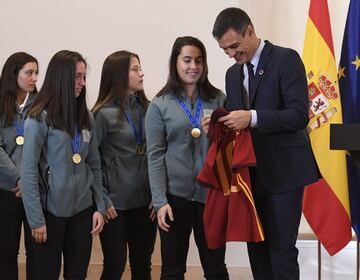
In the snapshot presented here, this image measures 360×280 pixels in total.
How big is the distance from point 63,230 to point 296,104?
1.20 meters

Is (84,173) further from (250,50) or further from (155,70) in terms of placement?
(155,70)

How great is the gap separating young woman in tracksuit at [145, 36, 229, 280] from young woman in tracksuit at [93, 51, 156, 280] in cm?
27

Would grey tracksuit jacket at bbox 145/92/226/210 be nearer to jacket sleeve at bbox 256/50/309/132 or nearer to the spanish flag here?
jacket sleeve at bbox 256/50/309/132

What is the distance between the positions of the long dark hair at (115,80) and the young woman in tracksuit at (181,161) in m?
0.33

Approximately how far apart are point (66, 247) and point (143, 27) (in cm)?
222

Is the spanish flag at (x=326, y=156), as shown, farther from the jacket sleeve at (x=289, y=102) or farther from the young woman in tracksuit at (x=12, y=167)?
the young woman in tracksuit at (x=12, y=167)

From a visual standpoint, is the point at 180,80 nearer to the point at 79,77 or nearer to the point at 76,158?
the point at 79,77

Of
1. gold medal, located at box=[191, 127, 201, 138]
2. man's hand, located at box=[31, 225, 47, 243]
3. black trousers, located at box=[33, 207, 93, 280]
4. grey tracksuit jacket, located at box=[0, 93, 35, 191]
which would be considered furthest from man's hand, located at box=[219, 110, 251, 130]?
grey tracksuit jacket, located at box=[0, 93, 35, 191]

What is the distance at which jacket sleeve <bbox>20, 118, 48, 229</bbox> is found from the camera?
264cm

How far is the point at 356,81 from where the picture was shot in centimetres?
372

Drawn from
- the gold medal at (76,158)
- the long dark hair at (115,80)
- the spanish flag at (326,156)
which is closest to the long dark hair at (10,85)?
the long dark hair at (115,80)

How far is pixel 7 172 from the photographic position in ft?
10.7

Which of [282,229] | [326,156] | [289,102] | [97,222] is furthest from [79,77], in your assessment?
[326,156]

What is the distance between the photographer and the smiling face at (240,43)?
2447 mm
